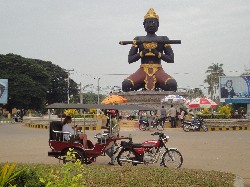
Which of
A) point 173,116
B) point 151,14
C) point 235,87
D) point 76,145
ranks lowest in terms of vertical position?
point 76,145

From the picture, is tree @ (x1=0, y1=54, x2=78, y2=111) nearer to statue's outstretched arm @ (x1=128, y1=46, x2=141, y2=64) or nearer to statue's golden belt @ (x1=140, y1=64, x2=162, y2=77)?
statue's outstretched arm @ (x1=128, y1=46, x2=141, y2=64)

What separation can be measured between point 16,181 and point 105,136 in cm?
662

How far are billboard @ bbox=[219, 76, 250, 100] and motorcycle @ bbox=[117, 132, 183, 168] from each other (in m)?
35.6

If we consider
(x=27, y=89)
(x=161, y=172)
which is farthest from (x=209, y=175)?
(x=27, y=89)

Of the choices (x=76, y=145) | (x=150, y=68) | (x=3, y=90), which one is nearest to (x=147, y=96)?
(x=150, y=68)

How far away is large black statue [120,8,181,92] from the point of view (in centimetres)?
4331

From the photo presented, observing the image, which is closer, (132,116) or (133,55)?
(132,116)

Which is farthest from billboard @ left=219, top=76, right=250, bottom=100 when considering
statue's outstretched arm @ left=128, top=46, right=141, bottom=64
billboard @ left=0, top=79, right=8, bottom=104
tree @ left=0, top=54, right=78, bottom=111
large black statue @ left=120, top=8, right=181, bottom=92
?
tree @ left=0, top=54, right=78, bottom=111

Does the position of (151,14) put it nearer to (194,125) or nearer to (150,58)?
(150,58)

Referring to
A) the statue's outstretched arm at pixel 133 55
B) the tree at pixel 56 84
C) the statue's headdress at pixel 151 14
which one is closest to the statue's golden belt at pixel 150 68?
the statue's outstretched arm at pixel 133 55

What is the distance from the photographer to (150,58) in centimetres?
4475

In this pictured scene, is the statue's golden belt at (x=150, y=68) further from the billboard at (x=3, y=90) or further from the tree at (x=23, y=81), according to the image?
the tree at (x=23, y=81)

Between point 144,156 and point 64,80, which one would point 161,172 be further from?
point 64,80

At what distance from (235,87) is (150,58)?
10.3 m
